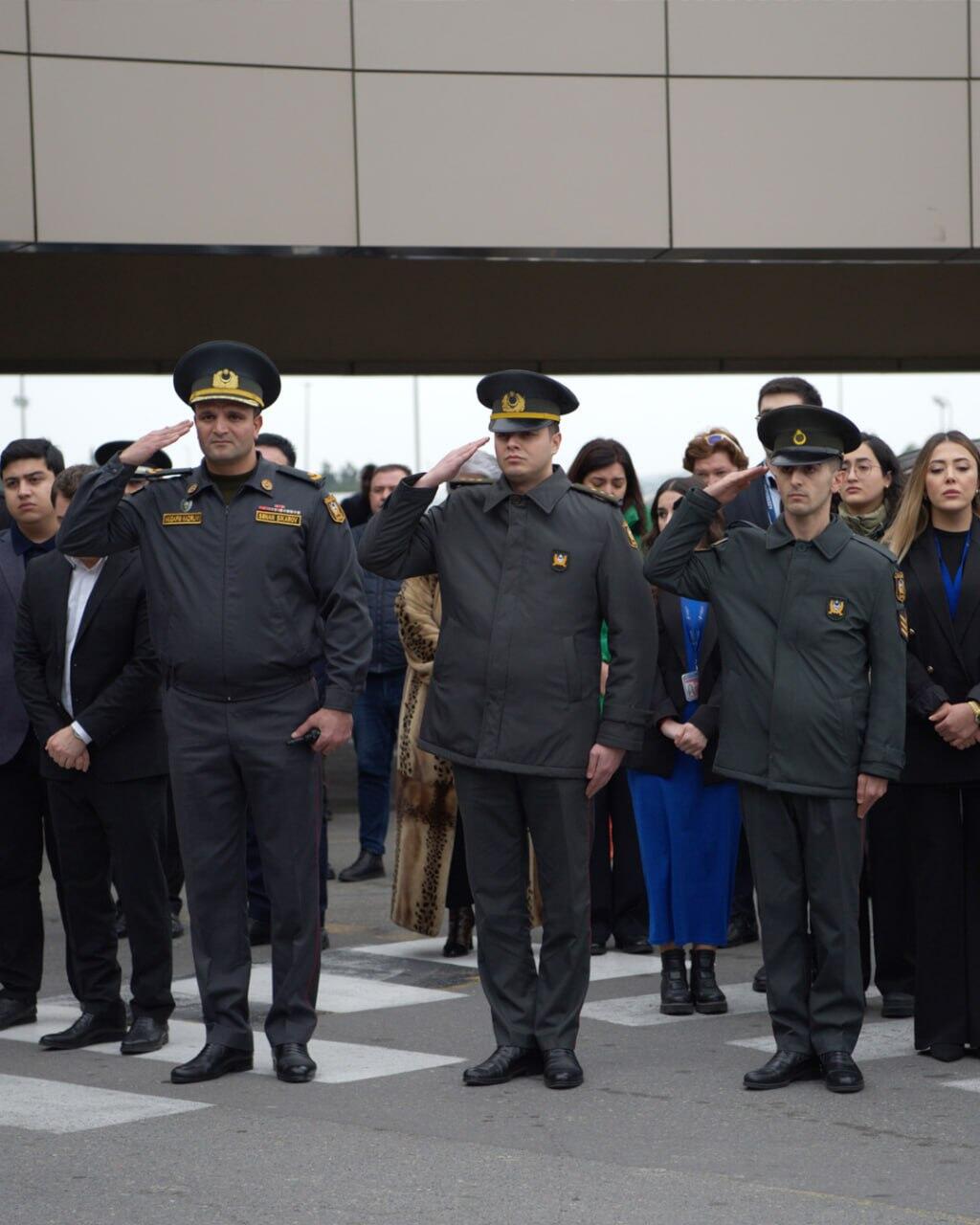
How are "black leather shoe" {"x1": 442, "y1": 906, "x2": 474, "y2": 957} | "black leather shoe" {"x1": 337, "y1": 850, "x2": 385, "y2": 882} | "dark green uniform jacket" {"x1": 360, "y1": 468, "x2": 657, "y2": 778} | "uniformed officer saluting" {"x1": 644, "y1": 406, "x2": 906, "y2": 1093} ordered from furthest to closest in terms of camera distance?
"black leather shoe" {"x1": 337, "y1": 850, "x2": 385, "y2": 882}, "black leather shoe" {"x1": 442, "y1": 906, "x2": 474, "y2": 957}, "dark green uniform jacket" {"x1": 360, "y1": 468, "x2": 657, "y2": 778}, "uniformed officer saluting" {"x1": 644, "y1": 406, "x2": 906, "y2": 1093}

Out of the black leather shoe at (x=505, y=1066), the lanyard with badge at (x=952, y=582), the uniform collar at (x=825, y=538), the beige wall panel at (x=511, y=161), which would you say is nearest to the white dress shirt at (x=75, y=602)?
the black leather shoe at (x=505, y=1066)

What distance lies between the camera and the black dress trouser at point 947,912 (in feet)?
20.9

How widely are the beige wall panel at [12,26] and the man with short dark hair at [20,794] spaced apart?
688 centimetres

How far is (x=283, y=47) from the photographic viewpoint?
13.9 meters

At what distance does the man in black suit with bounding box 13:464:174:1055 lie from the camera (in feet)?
22.1

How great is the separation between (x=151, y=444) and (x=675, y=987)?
280 cm

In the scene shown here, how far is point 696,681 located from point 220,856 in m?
2.01

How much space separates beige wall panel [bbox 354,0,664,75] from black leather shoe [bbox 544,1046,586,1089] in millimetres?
9615

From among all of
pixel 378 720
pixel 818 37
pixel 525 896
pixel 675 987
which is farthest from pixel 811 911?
pixel 818 37

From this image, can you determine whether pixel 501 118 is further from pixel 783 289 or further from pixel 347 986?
pixel 347 986

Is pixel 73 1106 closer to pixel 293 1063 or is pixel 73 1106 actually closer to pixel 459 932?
pixel 293 1063

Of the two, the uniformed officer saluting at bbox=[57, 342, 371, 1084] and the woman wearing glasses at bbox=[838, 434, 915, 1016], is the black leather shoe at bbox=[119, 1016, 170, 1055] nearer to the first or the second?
the uniformed officer saluting at bbox=[57, 342, 371, 1084]

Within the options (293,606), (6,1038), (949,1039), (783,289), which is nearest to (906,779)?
(949,1039)

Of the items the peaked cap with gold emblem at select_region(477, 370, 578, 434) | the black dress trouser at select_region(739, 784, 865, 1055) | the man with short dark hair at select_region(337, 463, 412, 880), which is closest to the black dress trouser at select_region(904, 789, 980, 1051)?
the black dress trouser at select_region(739, 784, 865, 1055)
